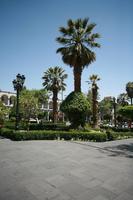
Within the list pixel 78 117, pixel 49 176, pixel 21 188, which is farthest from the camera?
pixel 78 117

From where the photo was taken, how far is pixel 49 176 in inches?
302

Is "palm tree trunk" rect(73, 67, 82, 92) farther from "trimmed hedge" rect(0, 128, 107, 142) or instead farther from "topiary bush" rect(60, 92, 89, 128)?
"trimmed hedge" rect(0, 128, 107, 142)

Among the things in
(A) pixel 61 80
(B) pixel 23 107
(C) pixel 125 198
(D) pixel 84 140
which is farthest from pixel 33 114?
(C) pixel 125 198

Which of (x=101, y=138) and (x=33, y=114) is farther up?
(x=33, y=114)

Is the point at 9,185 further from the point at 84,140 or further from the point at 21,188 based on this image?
the point at 84,140

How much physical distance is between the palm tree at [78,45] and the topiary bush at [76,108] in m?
1.58

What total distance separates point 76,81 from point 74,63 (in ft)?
7.68

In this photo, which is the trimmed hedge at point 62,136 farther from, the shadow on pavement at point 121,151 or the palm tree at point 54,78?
the palm tree at point 54,78

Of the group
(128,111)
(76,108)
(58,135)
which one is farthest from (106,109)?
(58,135)

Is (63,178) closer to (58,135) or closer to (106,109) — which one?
(58,135)

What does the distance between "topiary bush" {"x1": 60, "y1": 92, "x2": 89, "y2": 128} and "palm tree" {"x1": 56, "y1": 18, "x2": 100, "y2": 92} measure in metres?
1.58

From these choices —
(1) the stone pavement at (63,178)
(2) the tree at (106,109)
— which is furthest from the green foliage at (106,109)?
(1) the stone pavement at (63,178)

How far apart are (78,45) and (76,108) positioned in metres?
8.28

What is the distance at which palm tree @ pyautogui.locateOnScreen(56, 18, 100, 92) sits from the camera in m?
23.7
